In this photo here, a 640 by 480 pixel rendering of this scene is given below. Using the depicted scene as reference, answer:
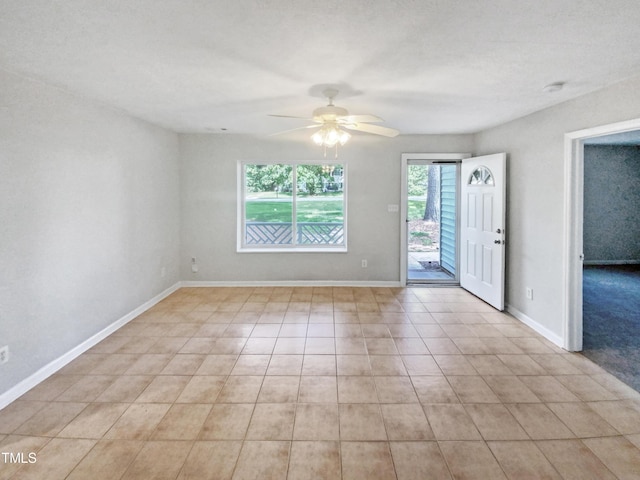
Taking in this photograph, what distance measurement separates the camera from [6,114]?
2.42 meters

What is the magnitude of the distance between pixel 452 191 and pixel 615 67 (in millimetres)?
3728

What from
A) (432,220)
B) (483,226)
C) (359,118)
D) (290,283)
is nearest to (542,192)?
(483,226)

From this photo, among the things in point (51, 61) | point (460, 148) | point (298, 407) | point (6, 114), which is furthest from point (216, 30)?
point (460, 148)

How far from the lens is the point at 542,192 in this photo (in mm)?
3613

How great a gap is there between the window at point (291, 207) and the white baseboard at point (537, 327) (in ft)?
8.11

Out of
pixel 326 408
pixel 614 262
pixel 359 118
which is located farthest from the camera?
pixel 614 262

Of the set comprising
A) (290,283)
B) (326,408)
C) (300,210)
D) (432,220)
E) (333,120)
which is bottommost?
(326,408)

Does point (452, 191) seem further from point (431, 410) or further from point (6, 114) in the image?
point (6, 114)

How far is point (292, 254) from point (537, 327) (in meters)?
3.34

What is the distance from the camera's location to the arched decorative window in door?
448 cm

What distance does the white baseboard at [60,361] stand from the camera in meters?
2.45

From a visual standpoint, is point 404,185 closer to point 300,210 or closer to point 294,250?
point 300,210

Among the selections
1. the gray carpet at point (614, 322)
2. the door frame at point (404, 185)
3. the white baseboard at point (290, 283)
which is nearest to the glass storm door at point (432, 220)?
the door frame at point (404, 185)

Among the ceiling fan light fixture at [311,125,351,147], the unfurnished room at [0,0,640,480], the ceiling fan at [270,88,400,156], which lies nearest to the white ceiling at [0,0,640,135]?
the unfurnished room at [0,0,640,480]
